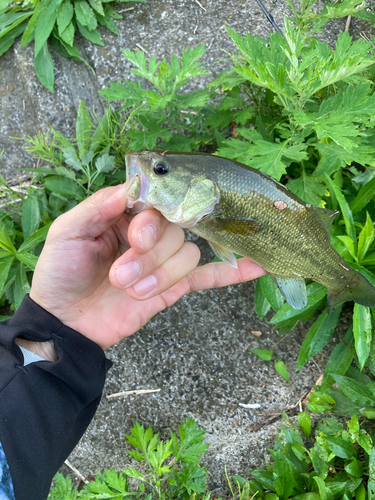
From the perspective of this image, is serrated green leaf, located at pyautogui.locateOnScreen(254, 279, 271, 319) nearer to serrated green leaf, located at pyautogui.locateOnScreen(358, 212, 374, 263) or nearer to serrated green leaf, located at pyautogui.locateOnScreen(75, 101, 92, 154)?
serrated green leaf, located at pyautogui.locateOnScreen(358, 212, 374, 263)

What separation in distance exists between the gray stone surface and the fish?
1151 millimetres

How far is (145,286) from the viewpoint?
182cm

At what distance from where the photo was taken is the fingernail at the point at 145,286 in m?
1.79

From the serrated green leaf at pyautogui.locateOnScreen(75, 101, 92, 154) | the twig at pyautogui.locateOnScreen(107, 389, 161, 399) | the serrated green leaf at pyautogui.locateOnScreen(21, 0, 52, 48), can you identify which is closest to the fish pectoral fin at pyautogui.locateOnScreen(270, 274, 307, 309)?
the twig at pyautogui.locateOnScreen(107, 389, 161, 399)

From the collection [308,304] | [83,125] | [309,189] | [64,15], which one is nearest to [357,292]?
[308,304]

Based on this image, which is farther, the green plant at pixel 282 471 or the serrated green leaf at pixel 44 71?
the serrated green leaf at pixel 44 71

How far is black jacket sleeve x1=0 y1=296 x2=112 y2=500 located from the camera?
5.85 ft

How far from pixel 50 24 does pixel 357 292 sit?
3.52m

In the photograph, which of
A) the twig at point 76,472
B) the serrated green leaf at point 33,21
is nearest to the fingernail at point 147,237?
the twig at point 76,472

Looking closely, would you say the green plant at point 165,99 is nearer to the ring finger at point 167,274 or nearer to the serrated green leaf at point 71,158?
the serrated green leaf at point 71,158

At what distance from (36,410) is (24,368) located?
228 millimetres

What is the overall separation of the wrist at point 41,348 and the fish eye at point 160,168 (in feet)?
3.90

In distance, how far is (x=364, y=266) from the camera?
2652 mm

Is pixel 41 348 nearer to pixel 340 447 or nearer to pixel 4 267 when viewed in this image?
pixel 4 267
